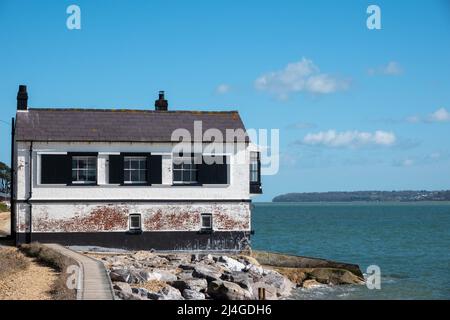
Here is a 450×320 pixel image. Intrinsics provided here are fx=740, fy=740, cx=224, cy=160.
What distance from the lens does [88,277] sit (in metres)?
20.6

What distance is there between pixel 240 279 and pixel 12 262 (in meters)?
8.15

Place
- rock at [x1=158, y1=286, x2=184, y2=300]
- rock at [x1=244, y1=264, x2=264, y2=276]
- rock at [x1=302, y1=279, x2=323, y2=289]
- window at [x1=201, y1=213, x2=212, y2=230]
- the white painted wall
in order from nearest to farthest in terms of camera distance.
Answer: rock at [x1=158, y1=286, x2=184, y2=300] → rock at [x1=244, y1=264, x2=264, y2=276] → rock at [x1=302, y1=279, x2=323, y2=289] → the white painted wall → window at [x1=201, y1=213, x2=212, y2=230]

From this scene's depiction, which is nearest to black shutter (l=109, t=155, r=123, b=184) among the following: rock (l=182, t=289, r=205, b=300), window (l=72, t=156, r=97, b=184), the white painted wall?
the white painted wall

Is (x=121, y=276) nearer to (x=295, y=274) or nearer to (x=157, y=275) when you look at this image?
(x=157, y=275)

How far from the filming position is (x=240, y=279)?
26.0 meters

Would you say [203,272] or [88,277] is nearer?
[88,277]

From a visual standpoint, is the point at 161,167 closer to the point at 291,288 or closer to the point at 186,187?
the point at 186,187

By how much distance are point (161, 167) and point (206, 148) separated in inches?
90.8

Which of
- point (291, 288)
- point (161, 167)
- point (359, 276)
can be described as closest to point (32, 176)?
point (161, 167)

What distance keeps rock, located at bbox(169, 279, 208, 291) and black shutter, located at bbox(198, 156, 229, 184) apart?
406 inches

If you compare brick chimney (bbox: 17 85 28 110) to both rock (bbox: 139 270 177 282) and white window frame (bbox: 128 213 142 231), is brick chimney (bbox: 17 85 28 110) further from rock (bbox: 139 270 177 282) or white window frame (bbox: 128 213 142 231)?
rock (bbox: 139 270 177 282)

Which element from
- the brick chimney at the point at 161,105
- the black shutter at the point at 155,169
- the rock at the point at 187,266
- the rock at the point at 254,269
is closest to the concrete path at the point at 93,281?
the rock at the point at 187,266

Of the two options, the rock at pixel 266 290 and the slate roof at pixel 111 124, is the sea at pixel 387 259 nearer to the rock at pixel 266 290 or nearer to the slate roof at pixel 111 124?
the rock at pixel 266 290

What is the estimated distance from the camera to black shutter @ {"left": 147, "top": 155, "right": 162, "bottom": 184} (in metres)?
34.5
